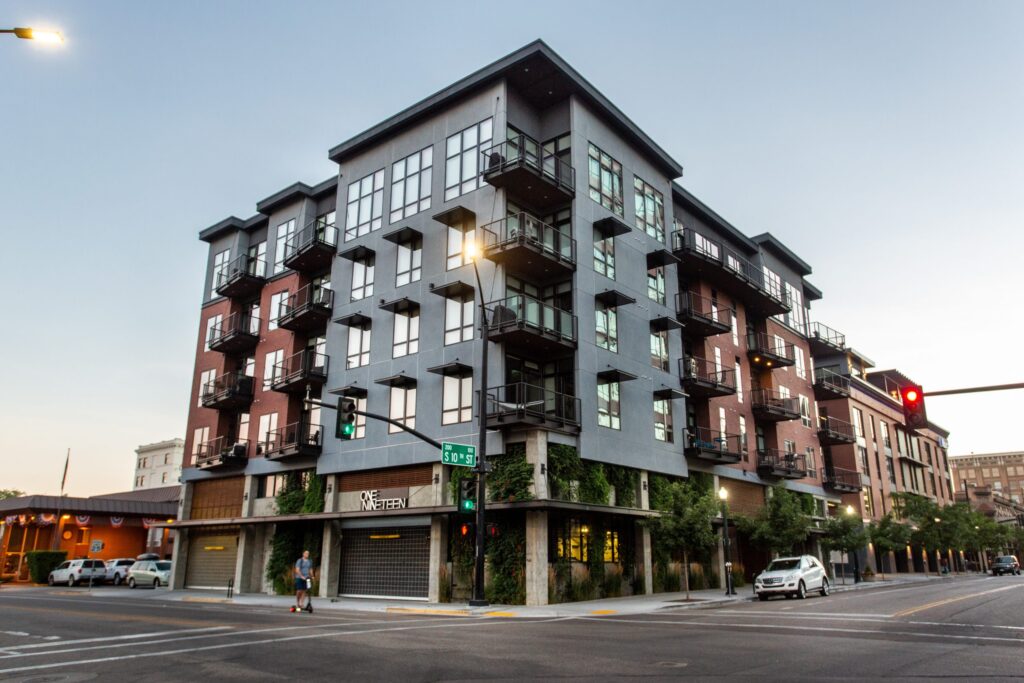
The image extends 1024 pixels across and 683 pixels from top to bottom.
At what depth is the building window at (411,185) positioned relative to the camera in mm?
35125

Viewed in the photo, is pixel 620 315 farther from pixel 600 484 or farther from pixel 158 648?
pixel 158 648

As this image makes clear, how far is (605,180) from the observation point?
3478cm

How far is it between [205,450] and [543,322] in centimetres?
2628

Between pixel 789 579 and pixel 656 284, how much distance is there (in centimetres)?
1601

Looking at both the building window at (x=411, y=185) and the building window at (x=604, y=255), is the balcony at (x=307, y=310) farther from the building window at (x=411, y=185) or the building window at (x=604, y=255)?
the building window at (x=604, y=255)

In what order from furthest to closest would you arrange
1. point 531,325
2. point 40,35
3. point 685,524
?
point 685,524
point 531,325
point 40,35

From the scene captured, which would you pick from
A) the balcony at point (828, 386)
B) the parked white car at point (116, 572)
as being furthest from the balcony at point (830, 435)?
the parked white car at point (116, 572)

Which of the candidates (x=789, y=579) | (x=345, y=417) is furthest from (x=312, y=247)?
(x=789, y=579)

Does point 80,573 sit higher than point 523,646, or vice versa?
point 523,646

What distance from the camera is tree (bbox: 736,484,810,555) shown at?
36.7m

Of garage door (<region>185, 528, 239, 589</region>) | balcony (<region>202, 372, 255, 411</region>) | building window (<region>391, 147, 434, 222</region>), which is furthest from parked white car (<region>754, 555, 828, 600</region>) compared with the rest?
balcony (<region>202, 372, 255, 411</region>)

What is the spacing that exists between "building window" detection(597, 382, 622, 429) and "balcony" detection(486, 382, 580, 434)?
1.90m

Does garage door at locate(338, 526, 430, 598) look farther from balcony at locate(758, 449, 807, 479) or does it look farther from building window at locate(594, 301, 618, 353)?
balcony at locate(758, 449, 807, 479)

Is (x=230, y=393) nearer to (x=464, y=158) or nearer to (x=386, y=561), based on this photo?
(x=386, y=561)
